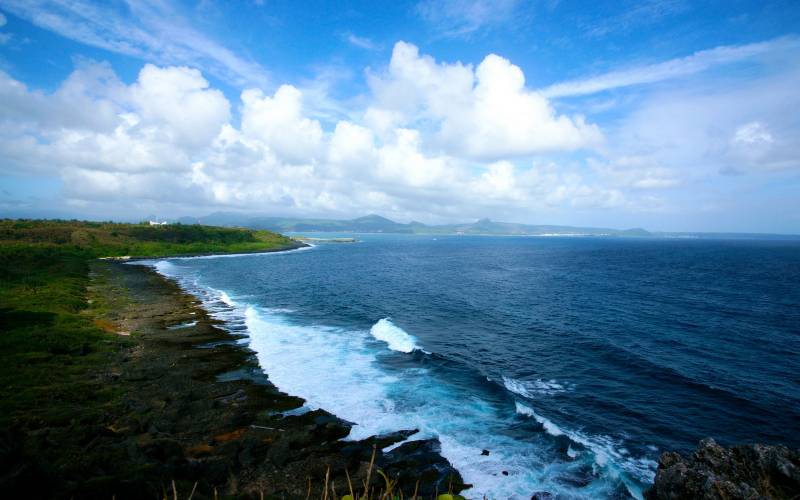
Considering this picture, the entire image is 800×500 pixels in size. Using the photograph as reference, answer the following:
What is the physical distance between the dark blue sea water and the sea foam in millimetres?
268

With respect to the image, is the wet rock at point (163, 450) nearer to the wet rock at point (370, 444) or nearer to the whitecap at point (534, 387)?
the wet rock at point (370, 444)

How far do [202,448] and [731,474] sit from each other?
25000 millimetres

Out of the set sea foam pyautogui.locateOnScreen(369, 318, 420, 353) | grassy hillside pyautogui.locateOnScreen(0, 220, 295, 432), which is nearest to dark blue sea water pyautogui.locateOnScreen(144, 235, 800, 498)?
sea foam pyautogui.locateOnScreen(369, 318, 420, 353)

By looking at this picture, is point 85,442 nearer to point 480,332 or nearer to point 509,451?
point 509,451

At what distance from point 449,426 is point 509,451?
4.24 m

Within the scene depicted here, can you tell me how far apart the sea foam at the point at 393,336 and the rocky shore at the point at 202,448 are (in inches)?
600

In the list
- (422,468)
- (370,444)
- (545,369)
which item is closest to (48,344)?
(370,444)

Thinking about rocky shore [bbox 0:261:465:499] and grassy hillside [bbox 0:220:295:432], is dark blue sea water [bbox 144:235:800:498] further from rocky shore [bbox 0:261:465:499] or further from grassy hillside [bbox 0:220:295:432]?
grassy hillside [bbox 0:220:295:432]

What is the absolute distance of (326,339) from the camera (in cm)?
4606

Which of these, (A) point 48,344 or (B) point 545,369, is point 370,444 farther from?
(A) point 48,344

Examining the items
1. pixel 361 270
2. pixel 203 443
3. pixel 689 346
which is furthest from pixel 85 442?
pixel 361 270

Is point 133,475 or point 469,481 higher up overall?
point 133,475

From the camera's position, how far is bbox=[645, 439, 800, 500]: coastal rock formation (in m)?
13.8

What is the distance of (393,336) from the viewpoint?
4750cm
